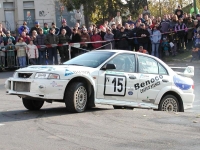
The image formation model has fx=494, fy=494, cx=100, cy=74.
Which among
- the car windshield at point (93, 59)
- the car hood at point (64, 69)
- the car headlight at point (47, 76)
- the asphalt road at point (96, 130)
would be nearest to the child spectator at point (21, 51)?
the asphalt road at point (96, 130)

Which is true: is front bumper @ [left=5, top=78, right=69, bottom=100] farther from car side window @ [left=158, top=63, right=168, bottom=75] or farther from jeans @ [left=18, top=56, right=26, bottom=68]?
jeans @ [left=18, top=56, right=26, bottom=68]

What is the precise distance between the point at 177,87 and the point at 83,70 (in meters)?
3.03

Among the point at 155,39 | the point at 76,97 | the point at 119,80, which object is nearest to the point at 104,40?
the point at 155,39

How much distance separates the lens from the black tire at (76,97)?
1116 cm

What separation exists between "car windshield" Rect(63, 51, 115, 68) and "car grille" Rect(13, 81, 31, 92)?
61.0 inches

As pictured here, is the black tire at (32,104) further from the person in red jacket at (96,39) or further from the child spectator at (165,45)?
the child spectator at (165,45)

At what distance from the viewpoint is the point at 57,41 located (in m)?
23.9

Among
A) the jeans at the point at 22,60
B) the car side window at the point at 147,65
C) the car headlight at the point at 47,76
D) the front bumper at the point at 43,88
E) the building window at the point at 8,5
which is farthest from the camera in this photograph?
the building window at the point at 8,5

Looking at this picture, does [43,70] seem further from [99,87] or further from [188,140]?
[188,140]

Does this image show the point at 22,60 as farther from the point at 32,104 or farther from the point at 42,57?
the point at 32,104

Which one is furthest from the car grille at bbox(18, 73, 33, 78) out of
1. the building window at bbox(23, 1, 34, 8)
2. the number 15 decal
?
the building window at bbox(23, 1, 34, 8)

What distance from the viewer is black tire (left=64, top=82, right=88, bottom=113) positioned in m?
11.2

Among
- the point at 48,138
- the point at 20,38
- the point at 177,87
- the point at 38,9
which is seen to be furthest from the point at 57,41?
the point at 38,9

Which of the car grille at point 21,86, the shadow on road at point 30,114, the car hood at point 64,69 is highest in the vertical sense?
the car hood at point 64,69
